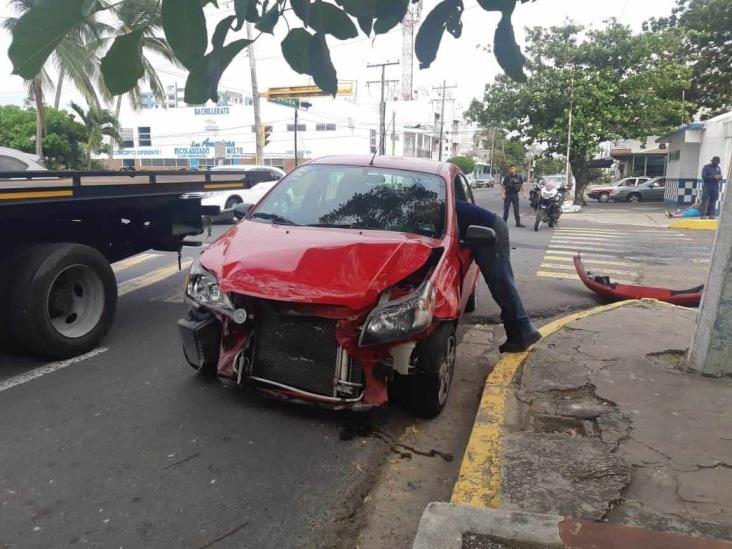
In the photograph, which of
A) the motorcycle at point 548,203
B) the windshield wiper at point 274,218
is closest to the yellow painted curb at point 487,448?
the windshield wiper at point 274,218

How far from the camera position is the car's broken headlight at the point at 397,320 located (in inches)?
130

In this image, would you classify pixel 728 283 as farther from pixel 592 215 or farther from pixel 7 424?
pixel 592 215

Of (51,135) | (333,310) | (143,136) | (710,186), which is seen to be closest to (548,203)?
(710,186)

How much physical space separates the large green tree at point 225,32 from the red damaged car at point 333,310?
1.81m

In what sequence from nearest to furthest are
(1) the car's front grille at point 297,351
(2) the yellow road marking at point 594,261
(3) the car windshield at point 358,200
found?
(1) the car's front grille at point 297,351 < (3) the car windshield at point 358,200 < (2) the yellow road marking at point 594,261

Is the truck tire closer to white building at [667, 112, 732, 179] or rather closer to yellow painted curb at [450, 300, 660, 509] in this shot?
yellow painted curb at [450, 300, 660, 509]

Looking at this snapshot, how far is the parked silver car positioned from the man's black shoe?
30.2m

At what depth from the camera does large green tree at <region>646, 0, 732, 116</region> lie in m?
24.9

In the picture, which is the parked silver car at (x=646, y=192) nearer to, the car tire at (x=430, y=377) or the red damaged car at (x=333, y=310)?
the red damaged car at (x=333, y=310)

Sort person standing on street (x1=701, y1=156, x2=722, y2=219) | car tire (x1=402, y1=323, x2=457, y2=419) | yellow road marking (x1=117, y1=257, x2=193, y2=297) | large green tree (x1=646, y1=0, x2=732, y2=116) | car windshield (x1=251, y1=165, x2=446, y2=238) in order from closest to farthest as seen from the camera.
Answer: car tire (x1=402, y1=323, x2=457, y2=419), car windshield (x1=251, y1=165, x2=446, y2=238), yellow road marking (x1=117, y1=257, x2=193, y2=297), person standing on street (x1=701, y1=156, x2=722, y2=219), large green tree (x1=646, y1=0, x2=732, y2=116)

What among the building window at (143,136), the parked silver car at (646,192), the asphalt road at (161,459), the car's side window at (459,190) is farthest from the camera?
the building window at (143,136)

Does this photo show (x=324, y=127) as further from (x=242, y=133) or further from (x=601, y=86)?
(x=601, y=86)

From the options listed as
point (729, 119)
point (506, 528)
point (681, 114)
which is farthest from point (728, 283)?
point (681, 114)

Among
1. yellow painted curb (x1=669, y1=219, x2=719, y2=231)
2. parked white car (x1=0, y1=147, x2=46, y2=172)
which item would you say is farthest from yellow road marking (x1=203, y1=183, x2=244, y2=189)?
yellow painted curb (x1=669, y1=219, x2=719, y2=231)
